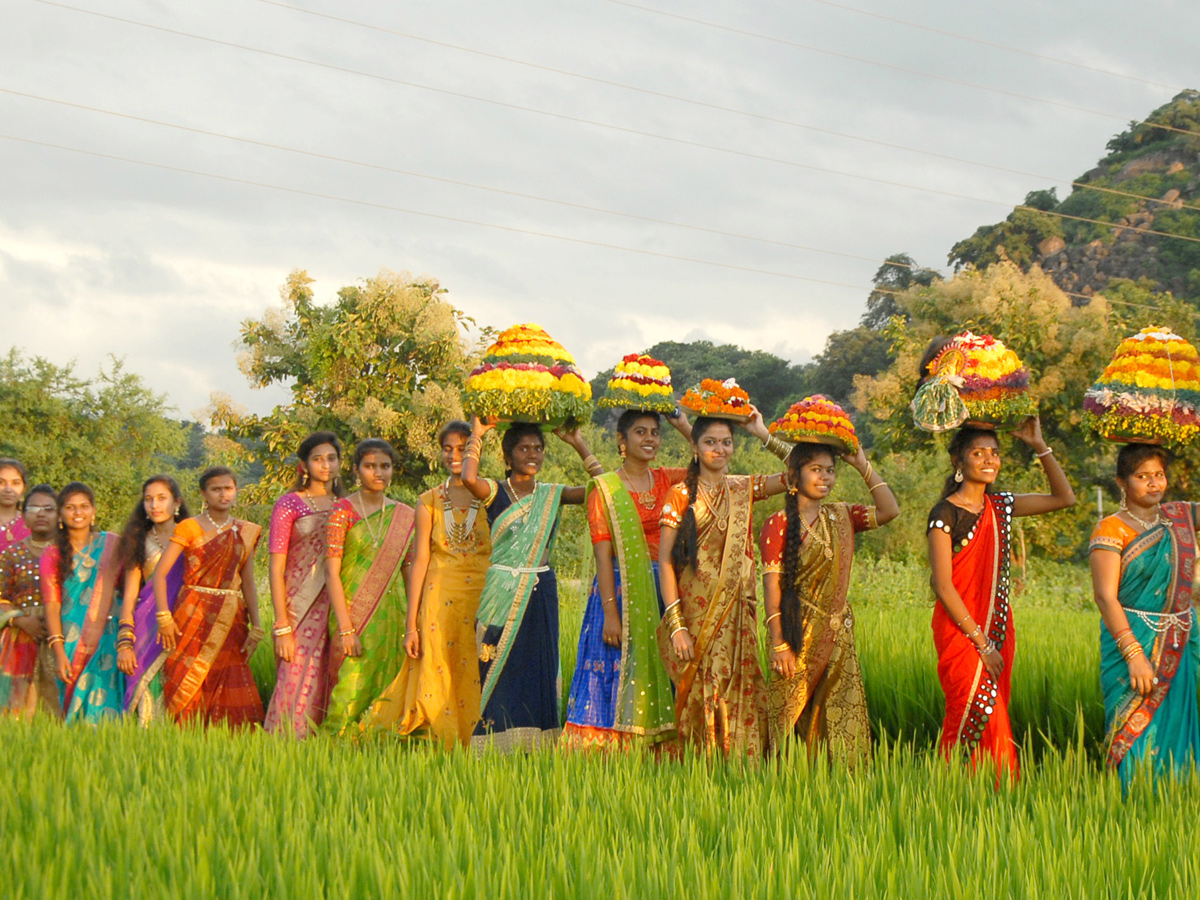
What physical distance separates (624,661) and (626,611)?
0.22m

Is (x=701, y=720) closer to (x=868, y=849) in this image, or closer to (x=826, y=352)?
(x=868, y=849)

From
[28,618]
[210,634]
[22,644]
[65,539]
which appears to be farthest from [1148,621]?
[22,644]

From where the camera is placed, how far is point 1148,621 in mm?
4258

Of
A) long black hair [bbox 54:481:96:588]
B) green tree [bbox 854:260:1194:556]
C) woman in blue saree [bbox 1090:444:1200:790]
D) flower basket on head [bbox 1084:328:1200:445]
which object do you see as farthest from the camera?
green tree [bbox 854:260:1194:556]

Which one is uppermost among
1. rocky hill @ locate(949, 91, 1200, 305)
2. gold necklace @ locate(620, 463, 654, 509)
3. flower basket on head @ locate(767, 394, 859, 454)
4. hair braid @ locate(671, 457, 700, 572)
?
rocky hill @ locate(949, 91, 1200, 305)

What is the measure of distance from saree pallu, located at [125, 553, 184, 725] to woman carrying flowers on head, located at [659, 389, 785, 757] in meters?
2.90

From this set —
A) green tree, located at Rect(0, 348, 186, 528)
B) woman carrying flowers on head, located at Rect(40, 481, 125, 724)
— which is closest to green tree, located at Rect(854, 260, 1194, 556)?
woman carrying flowers on head, located at Rect(40, 481, 125, 724)

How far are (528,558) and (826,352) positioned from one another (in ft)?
138

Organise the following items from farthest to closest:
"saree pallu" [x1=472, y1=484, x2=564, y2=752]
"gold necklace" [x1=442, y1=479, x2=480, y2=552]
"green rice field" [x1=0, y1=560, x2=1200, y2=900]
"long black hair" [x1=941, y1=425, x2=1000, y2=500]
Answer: "gold necklace" [x1=442, y1=479, x2=480, y2=552], "saree pallu" [x1=472, y1=484, x2=564, y2=752], "long black hair" [x1=941, y1=425, x2=1000, y2=500], "green rice field" [x1=0, y1=560, x2=1200, y2=900]

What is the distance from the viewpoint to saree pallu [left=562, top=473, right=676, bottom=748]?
4.85 metres

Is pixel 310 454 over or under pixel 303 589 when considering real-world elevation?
over

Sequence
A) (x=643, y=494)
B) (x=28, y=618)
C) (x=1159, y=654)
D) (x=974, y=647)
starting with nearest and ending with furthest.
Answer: (x=1159, y=654) < (x=974, y=647) < (x=643, y=494) < (x=28, y=618)

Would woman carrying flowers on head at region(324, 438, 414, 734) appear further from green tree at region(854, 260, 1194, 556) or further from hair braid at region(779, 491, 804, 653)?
green tree at region(854, 260, 1194, 556)

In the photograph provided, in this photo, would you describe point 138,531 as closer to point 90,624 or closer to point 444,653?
point 90,624
